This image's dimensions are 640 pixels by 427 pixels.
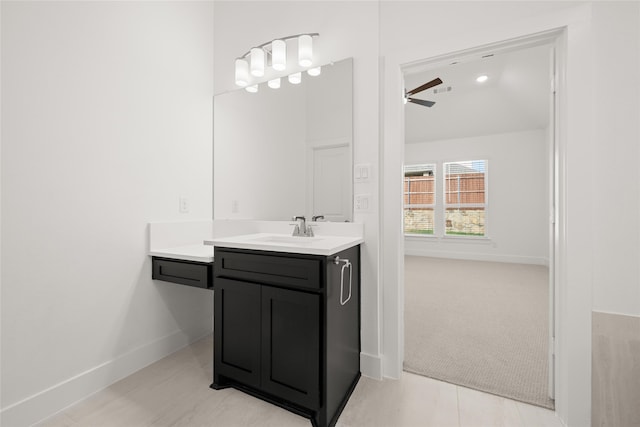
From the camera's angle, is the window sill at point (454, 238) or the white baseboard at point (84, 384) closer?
the white baseboard at point (84, 384)

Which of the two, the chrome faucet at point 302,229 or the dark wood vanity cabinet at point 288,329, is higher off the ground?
the chrome faucet at point 302,229

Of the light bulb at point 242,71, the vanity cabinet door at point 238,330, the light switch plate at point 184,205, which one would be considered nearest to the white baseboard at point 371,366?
the vanity cabinet door at point 238,330

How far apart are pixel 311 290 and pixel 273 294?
223mm

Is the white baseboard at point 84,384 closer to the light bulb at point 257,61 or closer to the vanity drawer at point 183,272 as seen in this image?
the vanity drawer at point 183,272

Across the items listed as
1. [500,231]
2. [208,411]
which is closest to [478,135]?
[500,231]

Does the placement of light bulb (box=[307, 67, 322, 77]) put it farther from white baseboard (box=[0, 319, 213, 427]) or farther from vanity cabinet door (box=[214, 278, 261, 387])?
white baseboard (box=[0, 319, 213, 427])

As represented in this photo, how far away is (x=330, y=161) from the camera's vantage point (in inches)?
77.9

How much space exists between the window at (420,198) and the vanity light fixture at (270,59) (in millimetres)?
4979

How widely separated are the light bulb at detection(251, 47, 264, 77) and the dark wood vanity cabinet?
1.35m

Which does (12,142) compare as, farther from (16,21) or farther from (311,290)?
(311,290)

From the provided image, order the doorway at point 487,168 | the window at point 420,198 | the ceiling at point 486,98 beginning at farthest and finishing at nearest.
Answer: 1. the window at point 420,198
2. the doorway at point 487,168
3. the ceiling at point 486,98

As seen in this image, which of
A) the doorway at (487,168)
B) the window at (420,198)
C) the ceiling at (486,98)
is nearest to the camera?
the ceiling at (486,98)

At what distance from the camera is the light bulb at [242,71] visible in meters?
2.22

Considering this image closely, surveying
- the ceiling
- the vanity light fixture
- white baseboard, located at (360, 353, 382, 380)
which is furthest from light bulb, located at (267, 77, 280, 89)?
white baseboard, located at (360, 353, 382, 380)
